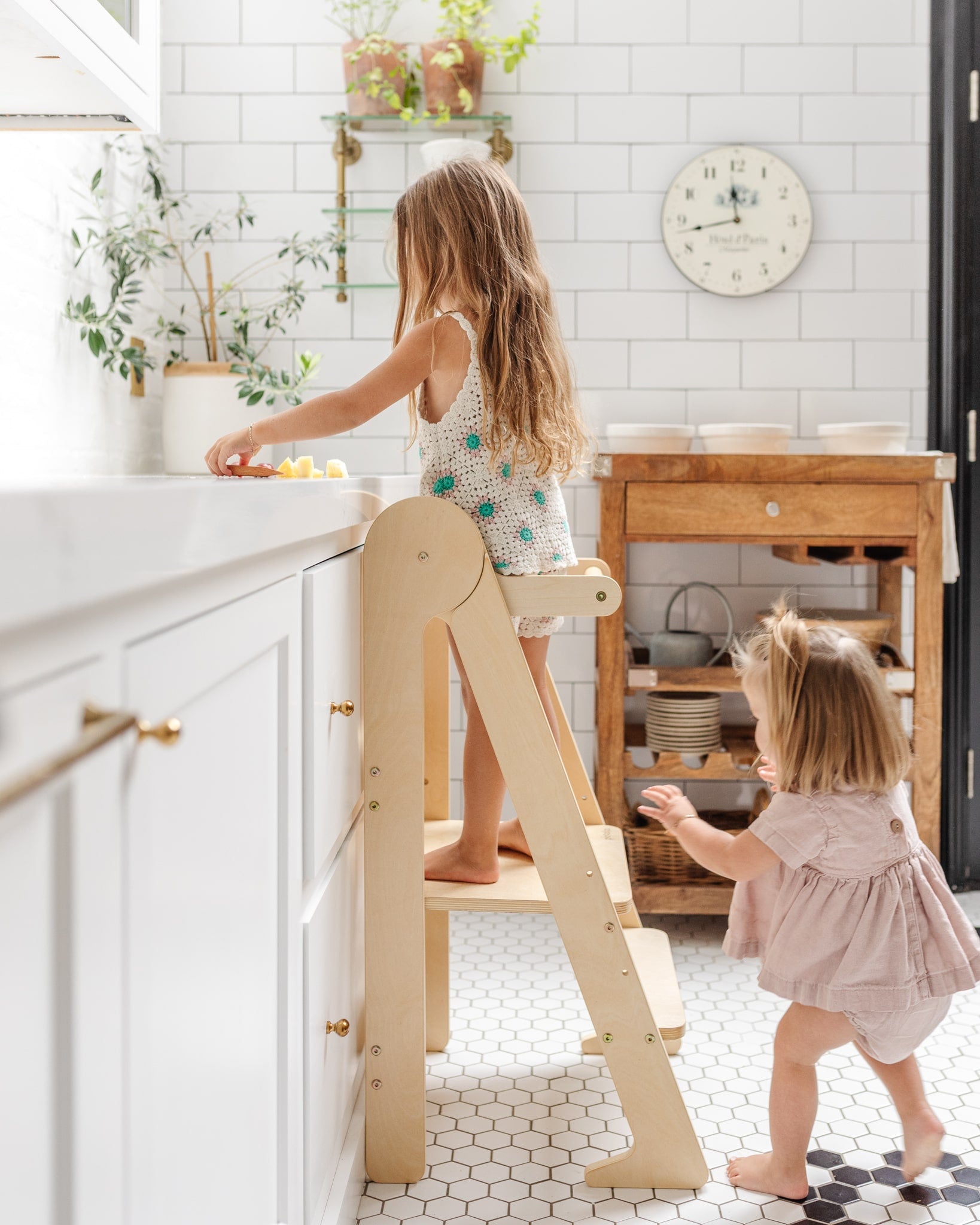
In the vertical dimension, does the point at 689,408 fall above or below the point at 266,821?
above

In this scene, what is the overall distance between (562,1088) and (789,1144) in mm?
425

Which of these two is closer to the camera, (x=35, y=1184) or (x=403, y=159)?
(x=35, y=1184)

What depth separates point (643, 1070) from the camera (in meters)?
1.54

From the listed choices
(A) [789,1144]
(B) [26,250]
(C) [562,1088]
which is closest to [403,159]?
(B) [26,250]

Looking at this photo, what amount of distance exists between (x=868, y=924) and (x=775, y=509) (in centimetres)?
118

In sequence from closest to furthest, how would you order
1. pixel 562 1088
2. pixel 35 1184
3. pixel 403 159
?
1. pixel 35 1184
2. pixel 562 1088
3. pixel 403 159

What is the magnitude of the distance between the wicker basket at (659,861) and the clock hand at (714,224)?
147 centimetres

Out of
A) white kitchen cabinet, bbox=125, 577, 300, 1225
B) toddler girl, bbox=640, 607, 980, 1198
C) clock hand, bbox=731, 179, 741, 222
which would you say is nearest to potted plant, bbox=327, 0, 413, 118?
clock hand, bbox=731, 179, 741, 222

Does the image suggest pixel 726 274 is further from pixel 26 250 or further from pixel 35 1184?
pixel 35 1184

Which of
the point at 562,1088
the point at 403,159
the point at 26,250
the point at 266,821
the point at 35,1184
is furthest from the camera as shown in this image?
the point at 403,159

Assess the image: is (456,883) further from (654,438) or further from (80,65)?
(654,438)

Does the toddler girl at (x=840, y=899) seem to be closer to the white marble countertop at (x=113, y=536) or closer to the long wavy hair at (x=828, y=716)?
the long wavy hair at (x=828, y=716)

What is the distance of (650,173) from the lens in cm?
289

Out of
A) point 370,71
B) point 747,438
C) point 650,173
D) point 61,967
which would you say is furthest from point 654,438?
point 61,967
